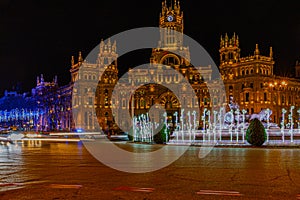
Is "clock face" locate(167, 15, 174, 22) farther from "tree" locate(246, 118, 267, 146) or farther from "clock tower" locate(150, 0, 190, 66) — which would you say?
"tree" locate(246, 118, 267, 146)

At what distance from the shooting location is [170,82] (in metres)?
114

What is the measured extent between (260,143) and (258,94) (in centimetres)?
6968

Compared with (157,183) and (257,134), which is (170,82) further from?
(157,183)

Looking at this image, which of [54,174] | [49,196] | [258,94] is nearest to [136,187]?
[49,196]

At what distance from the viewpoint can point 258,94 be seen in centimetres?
9638

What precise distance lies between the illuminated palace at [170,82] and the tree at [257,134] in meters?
67.4

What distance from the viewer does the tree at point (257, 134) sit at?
2880 centimetres

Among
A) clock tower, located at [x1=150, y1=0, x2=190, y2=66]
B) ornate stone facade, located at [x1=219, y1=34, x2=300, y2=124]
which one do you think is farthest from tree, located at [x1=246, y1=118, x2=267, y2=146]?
clock tower, located at [x1=150, y1=0, x2=190, y2=66]

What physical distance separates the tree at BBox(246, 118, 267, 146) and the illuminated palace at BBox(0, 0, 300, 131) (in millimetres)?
67390

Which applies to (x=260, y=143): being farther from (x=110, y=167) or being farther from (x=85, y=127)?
(x=85, y=127)

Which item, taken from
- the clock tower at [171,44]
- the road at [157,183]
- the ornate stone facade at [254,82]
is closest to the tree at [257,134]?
the road at [157,183]

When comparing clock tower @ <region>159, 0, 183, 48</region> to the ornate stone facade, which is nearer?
the ornate stone facade

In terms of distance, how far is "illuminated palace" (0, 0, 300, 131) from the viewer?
323 feet

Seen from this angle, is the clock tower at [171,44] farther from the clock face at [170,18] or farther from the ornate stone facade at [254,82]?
the ornate stone facade at [254,82]
